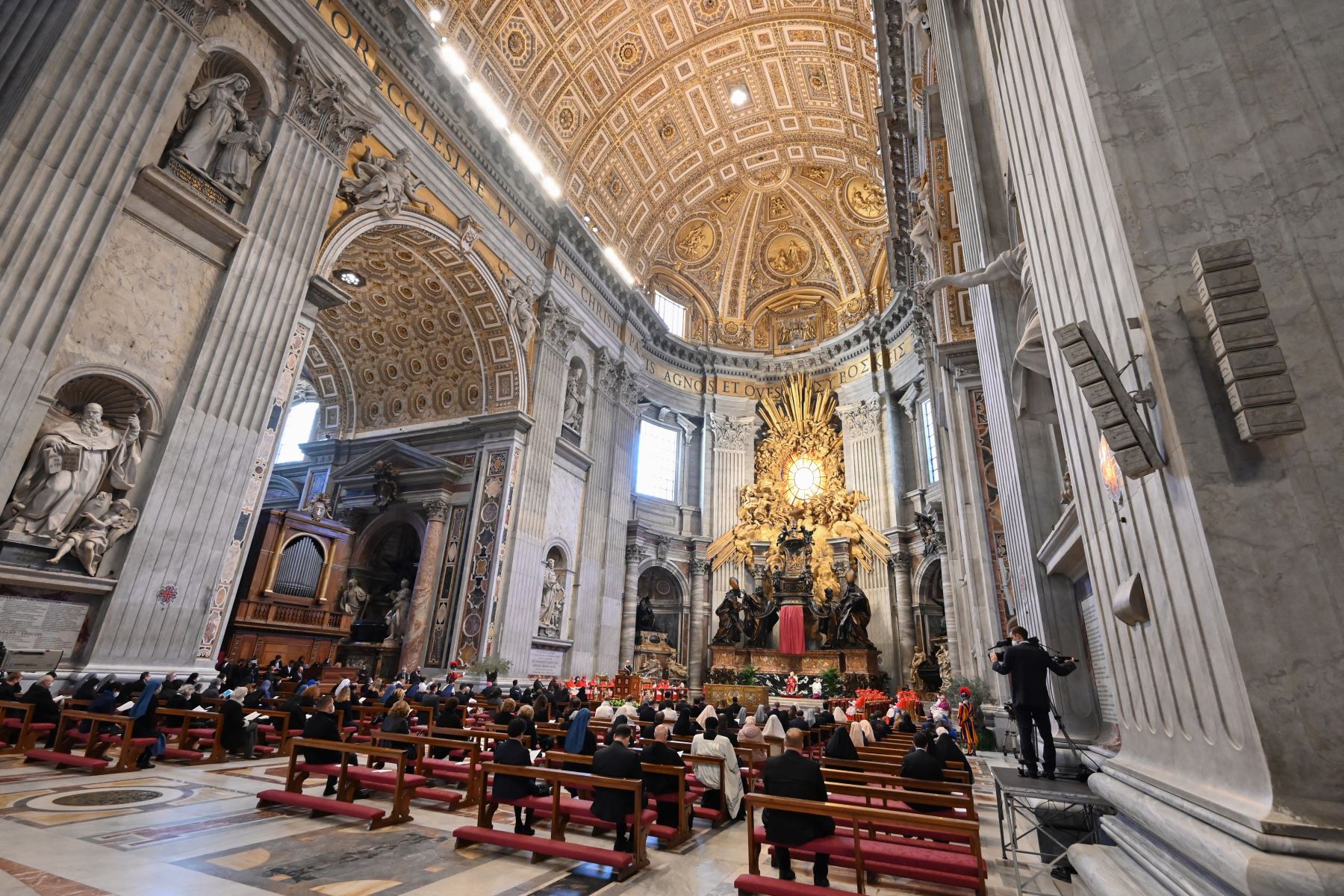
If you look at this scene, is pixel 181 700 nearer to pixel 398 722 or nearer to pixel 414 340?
pixel 398 722

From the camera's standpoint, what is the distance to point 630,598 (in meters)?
18.9

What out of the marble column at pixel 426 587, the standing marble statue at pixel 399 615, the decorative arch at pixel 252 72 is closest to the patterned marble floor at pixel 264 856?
the decorative arch at pixel 252 72

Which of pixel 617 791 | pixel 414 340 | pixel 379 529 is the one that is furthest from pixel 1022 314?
pixel 379 529

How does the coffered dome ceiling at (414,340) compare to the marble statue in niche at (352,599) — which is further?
the marble statue in niche at (352,599)

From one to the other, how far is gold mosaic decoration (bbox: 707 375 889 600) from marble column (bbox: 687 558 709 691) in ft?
1.77

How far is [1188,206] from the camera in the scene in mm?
2291

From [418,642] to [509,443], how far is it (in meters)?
4.83

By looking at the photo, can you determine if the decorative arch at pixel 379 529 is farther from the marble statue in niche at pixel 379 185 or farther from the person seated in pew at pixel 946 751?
the person seated in pew at pixel 946 751

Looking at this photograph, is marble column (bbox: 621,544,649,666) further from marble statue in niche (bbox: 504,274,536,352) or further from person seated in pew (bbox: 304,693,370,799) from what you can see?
person seated in pew (bbox: 304,693,370,799)

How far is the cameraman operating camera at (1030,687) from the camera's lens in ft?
13.0

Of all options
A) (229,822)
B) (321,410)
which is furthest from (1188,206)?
(321,410)

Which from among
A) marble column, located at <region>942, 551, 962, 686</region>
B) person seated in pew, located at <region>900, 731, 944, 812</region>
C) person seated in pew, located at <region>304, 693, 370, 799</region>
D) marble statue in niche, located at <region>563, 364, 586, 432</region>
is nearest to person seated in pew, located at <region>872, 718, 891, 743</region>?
person seated in pew, located at <region>900, 731, 944, 812</region>

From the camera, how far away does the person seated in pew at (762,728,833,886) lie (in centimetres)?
329

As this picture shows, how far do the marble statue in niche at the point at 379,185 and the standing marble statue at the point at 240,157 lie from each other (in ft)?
5.75
